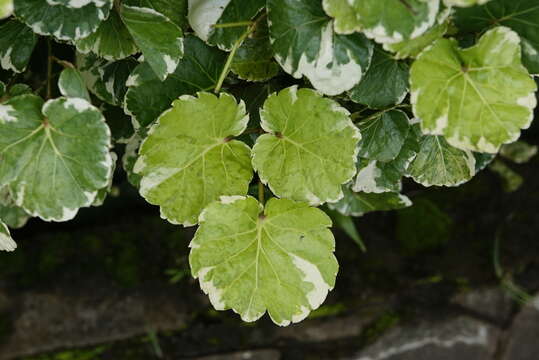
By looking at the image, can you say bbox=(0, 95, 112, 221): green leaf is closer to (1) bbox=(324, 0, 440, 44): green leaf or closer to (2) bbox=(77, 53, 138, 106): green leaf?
(2) bbox=(77, 53, 138, 106): green leaf

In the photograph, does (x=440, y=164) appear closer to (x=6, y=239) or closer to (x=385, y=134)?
(x=385, y=134)

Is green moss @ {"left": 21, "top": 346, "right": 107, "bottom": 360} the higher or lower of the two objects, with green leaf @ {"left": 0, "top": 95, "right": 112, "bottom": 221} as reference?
lower

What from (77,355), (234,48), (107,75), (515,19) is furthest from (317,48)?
(77,355)

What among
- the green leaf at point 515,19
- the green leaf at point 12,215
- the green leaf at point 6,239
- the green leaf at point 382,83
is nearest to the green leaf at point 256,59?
the green leaf at point 382,83

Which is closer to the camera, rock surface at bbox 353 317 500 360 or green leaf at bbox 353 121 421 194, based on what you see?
green leaf at bbox 353 121 421 194

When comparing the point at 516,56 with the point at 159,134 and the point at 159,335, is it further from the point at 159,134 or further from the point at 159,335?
the point at 159,335

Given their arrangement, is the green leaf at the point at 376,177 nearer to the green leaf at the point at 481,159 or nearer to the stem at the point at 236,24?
the green leaf at the point at 481,159

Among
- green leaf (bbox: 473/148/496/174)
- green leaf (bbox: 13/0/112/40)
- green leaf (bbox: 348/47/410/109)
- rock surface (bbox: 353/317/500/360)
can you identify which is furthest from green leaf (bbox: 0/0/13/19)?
rock surface (bbox: 353/317/500/360)
